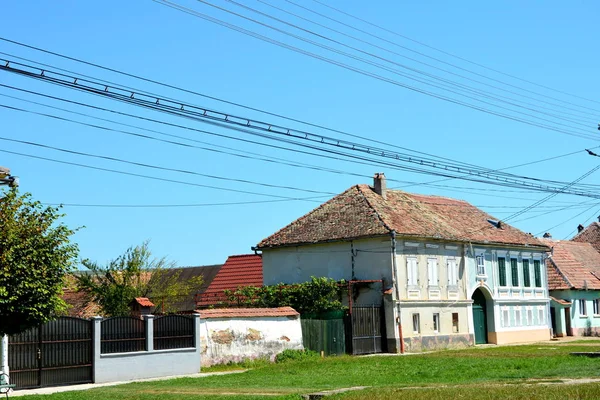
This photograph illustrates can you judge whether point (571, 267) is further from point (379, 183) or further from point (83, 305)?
point (83, 305)

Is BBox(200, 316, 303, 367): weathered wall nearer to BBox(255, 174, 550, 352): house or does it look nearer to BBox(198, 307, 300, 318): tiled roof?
BBox(198, 307, 300, 318): tiled roof

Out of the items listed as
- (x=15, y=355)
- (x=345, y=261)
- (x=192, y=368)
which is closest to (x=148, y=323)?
(x=192, y=368)

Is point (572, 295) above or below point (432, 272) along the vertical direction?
below

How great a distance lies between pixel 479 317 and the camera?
48.3 m

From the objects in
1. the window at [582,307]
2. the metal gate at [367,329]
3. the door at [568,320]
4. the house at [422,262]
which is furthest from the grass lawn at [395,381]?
the window at [582,307]

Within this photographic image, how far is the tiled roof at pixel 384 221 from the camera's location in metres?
43.0

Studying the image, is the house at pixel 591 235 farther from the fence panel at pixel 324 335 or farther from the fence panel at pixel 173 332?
the fence panel at pixel 173 332

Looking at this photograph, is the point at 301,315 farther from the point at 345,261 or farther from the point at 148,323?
the point at 148,323

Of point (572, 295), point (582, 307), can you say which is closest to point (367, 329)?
point (572, 295)

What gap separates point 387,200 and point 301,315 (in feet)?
31.6

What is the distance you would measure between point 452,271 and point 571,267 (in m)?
18.2

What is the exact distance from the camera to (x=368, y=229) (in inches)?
1663

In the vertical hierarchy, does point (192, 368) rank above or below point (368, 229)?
below

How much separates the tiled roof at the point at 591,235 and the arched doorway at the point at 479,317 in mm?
26765
